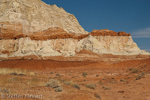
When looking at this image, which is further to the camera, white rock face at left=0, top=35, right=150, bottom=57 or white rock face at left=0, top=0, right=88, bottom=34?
white rock face at left=0, top=0, right=88, bottom=34

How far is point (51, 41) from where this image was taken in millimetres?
61031

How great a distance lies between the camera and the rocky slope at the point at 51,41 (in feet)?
168

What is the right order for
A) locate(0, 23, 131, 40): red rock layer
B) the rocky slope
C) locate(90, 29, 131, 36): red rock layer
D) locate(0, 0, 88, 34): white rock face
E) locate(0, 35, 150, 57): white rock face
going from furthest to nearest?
locate(90, 29, 131, 36): red rock layer < locate(0, 0, 88, 34): white rock face < locate(0, 23, 131, 40): red rock layer < locate(0, 35, 150, 57): white rock face < the rocky slope

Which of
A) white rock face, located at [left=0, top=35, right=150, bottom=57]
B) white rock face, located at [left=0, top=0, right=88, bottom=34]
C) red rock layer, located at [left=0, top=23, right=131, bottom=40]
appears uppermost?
white rock face, located at [left=0, top=0, right=88, bottom=34]

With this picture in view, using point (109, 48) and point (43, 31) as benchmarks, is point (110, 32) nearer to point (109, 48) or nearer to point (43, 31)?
point (109, 48)

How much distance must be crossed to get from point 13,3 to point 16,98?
71036 mm

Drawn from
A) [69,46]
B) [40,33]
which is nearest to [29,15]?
[40,33]

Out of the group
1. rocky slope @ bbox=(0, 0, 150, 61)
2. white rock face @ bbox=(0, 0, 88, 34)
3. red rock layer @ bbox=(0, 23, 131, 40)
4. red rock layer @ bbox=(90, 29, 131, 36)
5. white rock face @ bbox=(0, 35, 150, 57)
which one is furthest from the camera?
red rock layer @ bbox=(90, 29, 131, 36)

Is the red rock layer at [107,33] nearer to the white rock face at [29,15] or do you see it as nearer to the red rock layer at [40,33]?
the red rock layer at [40,33]

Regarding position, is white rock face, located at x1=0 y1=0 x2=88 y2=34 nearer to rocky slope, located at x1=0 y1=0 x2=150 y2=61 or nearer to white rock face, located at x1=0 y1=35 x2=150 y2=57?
rocky slope, located at x1=0 y1=0 x2=150 y2=61

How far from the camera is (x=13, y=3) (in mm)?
69938

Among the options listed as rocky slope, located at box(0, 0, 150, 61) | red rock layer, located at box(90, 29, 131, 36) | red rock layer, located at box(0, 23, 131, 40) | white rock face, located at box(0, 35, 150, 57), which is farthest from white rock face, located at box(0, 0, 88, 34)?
red rock layer, located at box(90, 29, 131, 36)

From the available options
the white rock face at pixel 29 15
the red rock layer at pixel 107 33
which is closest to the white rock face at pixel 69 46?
the red rock layer at pixel 107 33

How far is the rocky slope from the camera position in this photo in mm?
51062
